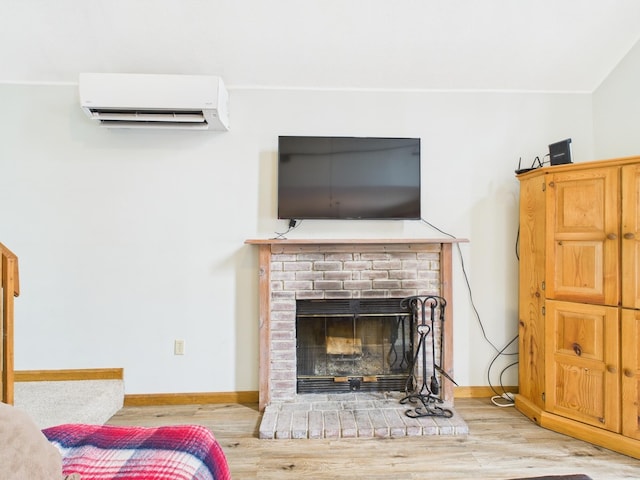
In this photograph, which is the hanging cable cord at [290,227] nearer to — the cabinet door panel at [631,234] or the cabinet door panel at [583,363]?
the cabinet door panel at [583,363]

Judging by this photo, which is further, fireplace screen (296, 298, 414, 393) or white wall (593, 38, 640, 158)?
fireplace screen (296, 298, 414, 393)

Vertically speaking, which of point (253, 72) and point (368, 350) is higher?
point (253, 72)

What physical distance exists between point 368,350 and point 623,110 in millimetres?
2542

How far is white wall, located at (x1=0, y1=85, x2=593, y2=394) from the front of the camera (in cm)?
244

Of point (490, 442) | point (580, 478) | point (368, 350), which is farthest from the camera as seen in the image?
point (368, 350)

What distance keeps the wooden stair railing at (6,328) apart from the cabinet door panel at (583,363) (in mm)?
3106

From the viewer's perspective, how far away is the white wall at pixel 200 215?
2436 mm

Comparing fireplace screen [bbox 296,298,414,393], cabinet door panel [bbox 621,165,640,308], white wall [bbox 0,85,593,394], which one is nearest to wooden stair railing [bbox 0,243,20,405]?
white wall [bbox 0,85,593,394]

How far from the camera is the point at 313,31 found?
7.18 ft

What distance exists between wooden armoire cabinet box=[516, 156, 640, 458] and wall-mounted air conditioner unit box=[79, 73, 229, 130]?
2265 mm

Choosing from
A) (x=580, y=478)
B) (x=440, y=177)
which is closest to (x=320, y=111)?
(x=440, y=177)

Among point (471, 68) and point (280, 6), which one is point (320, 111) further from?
point (471, 68)

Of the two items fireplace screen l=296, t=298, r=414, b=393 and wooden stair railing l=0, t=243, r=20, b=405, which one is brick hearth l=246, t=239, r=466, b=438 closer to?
fireplace screen l=296, t=298, r=414, b=393

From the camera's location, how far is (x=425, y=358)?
241cm
